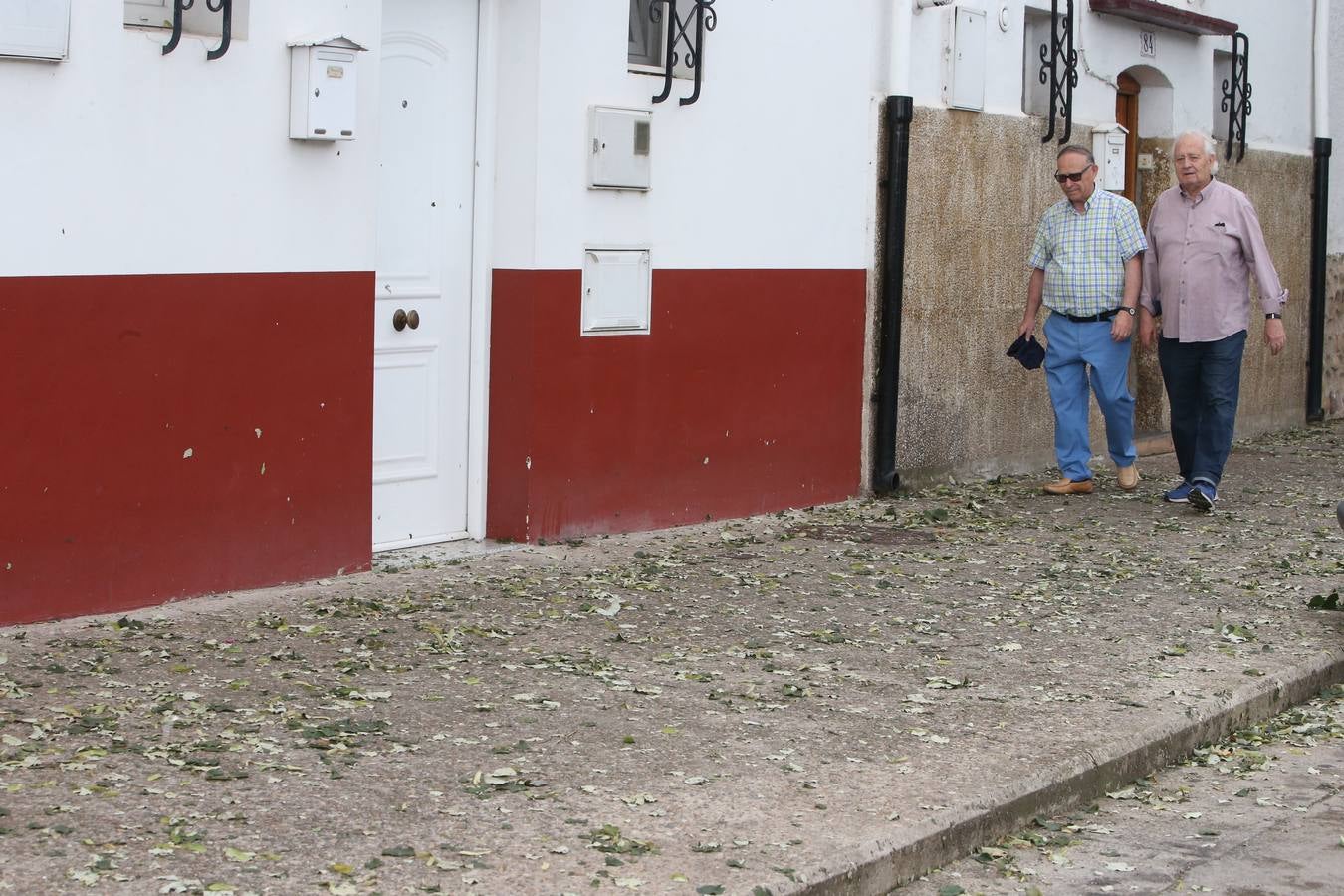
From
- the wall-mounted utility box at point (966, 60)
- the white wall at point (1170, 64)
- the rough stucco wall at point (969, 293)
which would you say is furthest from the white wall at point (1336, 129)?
the wall-mounted utility box at point (966, 60)

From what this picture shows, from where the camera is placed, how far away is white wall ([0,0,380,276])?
6.06 metres

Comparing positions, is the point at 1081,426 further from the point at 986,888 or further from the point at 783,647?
the point at 986,888

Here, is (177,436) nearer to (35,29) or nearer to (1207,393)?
(35,29)

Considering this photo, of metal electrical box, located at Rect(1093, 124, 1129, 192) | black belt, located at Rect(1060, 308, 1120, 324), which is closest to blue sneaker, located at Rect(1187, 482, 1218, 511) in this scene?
black belt, located at Rect(1060, 308, 1120, 324)

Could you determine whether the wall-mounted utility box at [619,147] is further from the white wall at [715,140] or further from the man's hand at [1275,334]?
the man's hand at [1275,334]

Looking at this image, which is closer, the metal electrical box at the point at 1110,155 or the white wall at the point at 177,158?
the white wall at the point at 177,158

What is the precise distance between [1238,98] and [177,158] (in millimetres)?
9373

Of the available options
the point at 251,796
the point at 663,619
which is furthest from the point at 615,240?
the point at 251,796

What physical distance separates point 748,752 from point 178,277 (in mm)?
2812

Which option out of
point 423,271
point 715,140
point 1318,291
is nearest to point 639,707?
point 423,271

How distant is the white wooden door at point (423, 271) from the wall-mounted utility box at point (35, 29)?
1756 millimetres

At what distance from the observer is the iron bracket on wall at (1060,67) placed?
11.3m

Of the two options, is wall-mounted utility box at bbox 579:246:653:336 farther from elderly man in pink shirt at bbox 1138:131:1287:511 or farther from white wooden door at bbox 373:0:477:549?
elderly man in pink shirt at bbox 1138:131:1287:511

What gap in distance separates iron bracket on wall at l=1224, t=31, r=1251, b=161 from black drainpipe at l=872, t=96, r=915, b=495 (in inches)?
170
